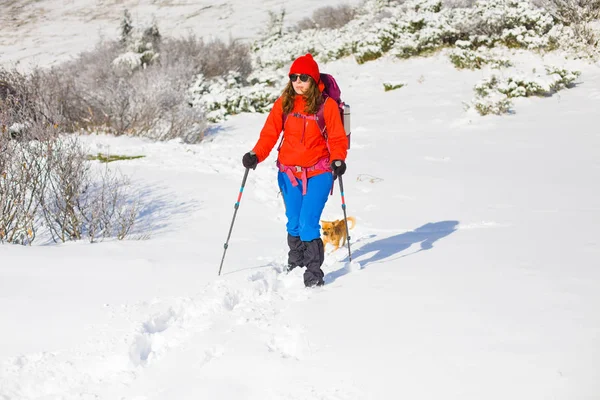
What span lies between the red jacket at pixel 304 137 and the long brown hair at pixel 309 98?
4 cm

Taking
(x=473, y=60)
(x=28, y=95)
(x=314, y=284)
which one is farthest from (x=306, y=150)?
(x=473, y=60)

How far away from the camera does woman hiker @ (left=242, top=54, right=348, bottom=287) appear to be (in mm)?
3902

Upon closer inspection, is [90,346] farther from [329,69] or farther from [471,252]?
[329,69]

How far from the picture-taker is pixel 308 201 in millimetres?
4078

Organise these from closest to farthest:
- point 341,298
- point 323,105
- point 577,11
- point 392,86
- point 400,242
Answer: point 341,298 → point 323,105 → point 400,242 → point 577,11 → point 392,86

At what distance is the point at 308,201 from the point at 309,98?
0.74m

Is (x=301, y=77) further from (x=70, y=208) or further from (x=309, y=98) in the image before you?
(x=70, y=208)

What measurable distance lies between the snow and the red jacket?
93cm

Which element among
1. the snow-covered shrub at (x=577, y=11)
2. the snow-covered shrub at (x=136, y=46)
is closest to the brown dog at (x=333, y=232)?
the snow-covered shrub at (x=577, y=11)

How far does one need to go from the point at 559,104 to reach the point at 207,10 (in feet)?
95.6

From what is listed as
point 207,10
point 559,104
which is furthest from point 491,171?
point 207,10

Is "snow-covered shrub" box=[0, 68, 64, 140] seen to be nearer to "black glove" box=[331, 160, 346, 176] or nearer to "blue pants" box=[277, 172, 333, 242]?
"blue pants" box=[277, 172, 333, 242]

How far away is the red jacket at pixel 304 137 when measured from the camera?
3.95 metres

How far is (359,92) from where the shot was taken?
49.8ft
